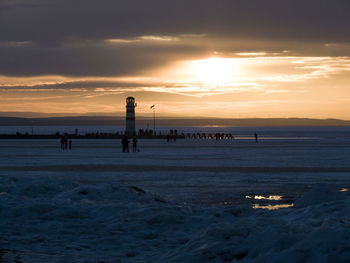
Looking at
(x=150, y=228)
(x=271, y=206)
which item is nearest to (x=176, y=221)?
(x=150, y=228)

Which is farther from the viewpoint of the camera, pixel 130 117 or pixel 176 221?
pixel 130 117

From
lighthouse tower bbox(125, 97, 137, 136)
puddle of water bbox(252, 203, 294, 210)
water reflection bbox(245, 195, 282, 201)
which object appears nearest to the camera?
puddle of water bbox(252, 203, 294, 210)

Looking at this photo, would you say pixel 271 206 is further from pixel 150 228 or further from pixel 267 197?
pixel 150 228

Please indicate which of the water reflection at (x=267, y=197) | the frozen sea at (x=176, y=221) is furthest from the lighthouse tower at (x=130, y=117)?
the water reflection at (x=267, y=197)

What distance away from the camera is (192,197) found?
1500cm

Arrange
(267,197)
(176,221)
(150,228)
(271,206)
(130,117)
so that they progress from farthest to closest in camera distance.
A: (130,117) → (267,197) → (271,206) → (176,221) → (150,228)

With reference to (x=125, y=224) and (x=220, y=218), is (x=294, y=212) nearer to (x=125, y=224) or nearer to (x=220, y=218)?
(x=220, y=218)

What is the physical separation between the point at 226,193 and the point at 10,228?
7349 millimetres

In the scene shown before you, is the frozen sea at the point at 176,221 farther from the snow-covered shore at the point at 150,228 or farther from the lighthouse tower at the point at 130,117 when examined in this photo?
the lighthouse tower at the point at 130,117

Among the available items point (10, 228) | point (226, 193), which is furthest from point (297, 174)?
point (10, 228)

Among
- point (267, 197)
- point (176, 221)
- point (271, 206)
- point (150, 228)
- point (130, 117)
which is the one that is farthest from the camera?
point (130, 117)

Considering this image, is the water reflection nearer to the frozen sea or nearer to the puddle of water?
the frozen sea

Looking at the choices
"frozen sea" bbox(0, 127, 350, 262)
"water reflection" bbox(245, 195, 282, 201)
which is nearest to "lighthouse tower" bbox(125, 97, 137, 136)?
"frozen sea" bbox(0, 127, 350, 262)

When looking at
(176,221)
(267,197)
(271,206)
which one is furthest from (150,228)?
(267,197)
